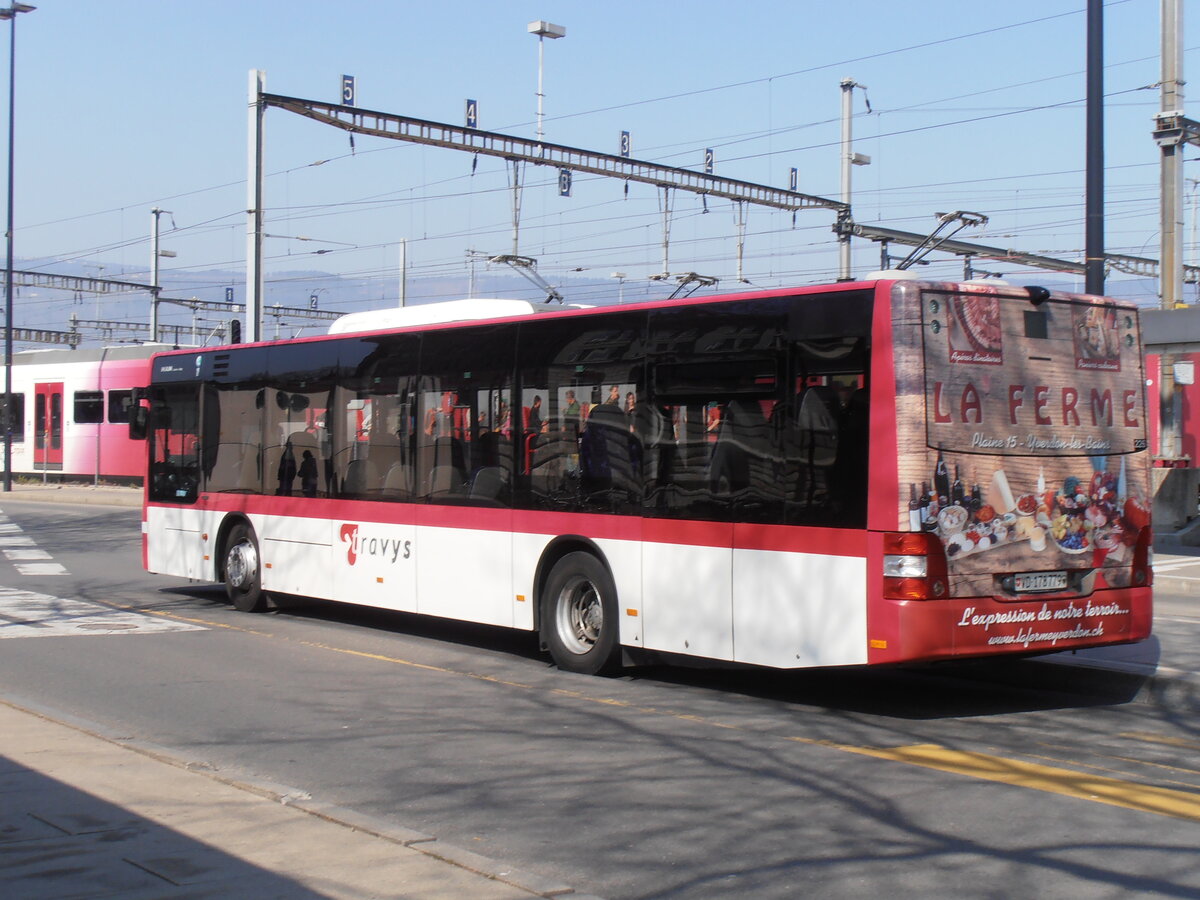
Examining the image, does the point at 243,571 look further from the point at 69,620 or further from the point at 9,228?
the point at 9,228

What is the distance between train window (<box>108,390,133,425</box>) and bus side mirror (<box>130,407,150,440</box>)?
9 cm

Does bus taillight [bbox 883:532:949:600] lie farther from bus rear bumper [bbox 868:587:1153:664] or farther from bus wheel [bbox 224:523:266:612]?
bus wheel [bbox 224:523:266:612]

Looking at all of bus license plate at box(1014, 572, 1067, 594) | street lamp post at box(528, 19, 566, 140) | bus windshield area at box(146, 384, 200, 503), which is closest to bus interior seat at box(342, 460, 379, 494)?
bus windshield area at box(146, 384, 200, 503)

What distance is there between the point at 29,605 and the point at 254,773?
924 cm

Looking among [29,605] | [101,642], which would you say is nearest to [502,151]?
[29,605]

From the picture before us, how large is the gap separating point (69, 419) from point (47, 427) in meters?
1.82

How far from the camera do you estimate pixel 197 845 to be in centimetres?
580

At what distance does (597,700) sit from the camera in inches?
387

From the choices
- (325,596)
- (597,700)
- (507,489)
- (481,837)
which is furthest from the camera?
(325,596)

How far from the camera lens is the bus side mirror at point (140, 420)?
1683cm

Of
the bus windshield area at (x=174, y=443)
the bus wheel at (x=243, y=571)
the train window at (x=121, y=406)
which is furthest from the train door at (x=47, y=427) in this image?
the bus wheel at (x=243, y=571)

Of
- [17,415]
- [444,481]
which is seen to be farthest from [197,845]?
[17,415]

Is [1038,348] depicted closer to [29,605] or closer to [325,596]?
[325,596]

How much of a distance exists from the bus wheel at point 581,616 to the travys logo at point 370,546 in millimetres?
2068
